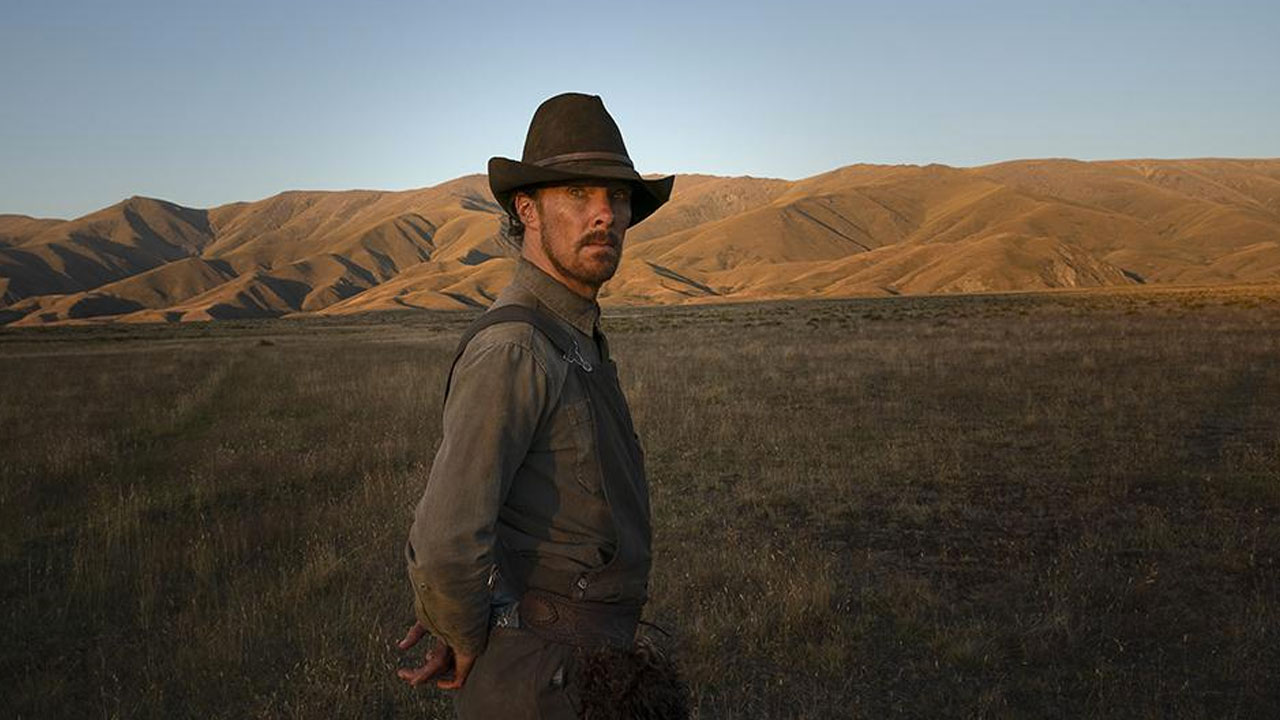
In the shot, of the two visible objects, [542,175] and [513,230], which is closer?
[542,175]

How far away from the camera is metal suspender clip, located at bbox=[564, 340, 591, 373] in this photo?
1966mm

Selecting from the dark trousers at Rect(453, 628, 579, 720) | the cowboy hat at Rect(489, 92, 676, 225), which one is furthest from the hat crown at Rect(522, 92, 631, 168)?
the dark trousers at Rect(453, 628, 579, 720)

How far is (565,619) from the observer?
1937mm

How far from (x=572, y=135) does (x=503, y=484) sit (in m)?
0.95

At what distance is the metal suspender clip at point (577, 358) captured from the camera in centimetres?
197

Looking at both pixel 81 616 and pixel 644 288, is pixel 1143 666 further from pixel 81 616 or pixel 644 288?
pixel 644 288

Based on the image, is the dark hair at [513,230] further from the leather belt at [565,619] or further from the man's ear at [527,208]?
the leather belt at [565,619]

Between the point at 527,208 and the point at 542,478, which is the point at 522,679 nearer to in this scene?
the point at 542,478

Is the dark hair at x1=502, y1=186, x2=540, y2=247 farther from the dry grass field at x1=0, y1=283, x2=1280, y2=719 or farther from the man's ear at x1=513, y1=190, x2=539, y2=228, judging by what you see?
the dry grass field at x1=0, y1=283, x2=1280, y2=719

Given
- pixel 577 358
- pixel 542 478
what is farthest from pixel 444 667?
pixel 577 358

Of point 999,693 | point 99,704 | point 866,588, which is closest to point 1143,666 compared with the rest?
point 999,693

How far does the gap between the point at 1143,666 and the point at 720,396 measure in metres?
10.3

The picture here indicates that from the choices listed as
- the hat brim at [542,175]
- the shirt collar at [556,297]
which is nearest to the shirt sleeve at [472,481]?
the shirt collar at [556,297]

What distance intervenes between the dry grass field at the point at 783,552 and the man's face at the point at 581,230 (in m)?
3.06
